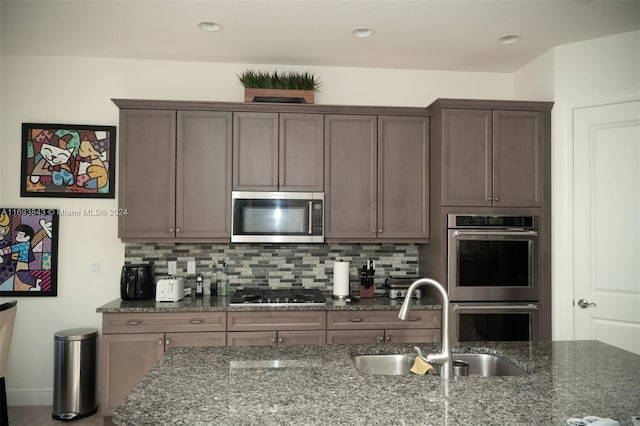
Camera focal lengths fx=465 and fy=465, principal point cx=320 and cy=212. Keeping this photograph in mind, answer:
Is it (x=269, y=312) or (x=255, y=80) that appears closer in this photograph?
(x=269, y=312)

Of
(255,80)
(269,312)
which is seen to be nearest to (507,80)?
(255,80)

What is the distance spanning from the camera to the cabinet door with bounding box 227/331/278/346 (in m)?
3.29

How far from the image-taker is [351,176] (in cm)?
366

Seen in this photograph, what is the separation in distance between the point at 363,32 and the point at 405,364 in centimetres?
225

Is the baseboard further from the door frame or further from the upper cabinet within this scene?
the door frame

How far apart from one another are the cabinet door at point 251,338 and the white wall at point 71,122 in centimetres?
120

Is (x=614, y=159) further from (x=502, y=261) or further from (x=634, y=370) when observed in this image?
(x=634, y=370)

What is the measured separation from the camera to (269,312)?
3.32m

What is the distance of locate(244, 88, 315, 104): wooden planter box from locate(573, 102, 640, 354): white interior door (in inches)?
78.9

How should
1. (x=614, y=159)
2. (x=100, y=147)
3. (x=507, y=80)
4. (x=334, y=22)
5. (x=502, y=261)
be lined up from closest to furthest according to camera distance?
(x=334, y=22)
(x=614, y=159)
(x=502, y=261)
(x=100, y=147)
(x=507, y=80)

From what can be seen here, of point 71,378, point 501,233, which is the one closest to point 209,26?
point 501,233

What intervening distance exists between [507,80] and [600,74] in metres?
0.89

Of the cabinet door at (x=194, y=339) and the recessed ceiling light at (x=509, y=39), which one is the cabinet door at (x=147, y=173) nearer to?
the cabinet door at (x=194, y=339)

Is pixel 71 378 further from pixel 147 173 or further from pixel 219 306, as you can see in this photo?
pixel 147 173
